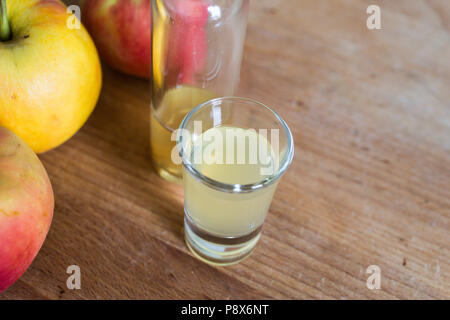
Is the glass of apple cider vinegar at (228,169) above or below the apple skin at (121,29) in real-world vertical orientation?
below

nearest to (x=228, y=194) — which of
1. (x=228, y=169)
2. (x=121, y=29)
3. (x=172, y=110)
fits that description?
(x=228, y=169)

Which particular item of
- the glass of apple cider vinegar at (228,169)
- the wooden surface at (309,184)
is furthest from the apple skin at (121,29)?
the glass of apple cider vinegar at (228,169)

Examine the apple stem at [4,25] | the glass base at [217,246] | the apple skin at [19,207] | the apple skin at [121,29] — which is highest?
the apple stem at [4,25]

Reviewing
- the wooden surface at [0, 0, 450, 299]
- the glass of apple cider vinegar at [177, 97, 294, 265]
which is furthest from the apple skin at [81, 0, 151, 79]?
the glass of apple cider vinegar at [177, 97, 294, 265]

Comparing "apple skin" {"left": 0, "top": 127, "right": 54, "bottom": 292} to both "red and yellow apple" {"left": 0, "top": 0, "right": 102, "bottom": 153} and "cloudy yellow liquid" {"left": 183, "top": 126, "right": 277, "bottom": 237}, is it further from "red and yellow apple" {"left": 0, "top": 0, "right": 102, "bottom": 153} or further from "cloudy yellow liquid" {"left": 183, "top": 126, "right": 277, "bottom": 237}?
"cloudy yellow liquid" {"left": 183, "top": 126, "right": 277, "bottom": 237}

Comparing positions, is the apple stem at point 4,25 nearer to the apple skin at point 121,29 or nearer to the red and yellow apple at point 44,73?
the red and yellow apple at point 44,73

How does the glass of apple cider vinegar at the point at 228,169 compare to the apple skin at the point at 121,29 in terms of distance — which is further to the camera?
the apple skin at the point at 121,29

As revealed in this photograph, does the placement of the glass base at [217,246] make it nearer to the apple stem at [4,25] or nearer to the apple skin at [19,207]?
the apple skin at [19,207]

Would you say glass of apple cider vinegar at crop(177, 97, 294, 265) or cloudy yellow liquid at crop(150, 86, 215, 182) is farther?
cloudy yellow liquid at crop(150, 86, 215, 182)
